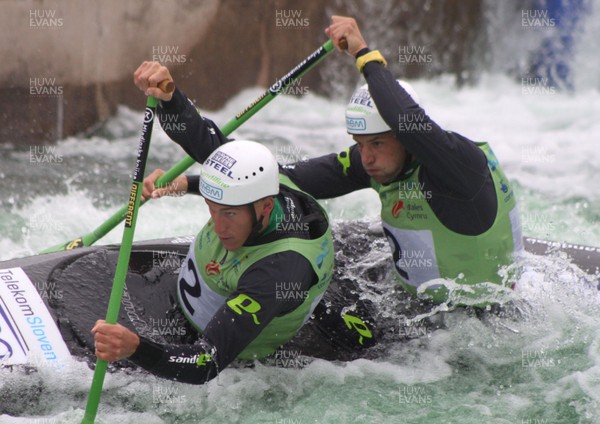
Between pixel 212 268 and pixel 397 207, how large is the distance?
2.89 ft

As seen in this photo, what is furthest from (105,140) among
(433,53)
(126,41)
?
(433,53)

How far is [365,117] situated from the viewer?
4.06 metres

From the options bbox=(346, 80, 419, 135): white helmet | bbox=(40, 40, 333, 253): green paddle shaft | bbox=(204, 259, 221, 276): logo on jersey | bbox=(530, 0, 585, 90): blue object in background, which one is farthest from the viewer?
bbox=(530, 0, 585, 90): blue object in background

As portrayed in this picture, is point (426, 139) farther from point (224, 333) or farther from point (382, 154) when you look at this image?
point (224, 333)

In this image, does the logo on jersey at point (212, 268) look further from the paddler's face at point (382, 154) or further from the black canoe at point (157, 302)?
the paddler's face at point (382, 154)

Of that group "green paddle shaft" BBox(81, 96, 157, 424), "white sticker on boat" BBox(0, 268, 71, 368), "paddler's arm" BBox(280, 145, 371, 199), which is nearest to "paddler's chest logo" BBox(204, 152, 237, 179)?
"green paddle shaft" BBox(81, 96, 157, 424)

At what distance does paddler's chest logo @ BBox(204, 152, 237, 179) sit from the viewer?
145 inches

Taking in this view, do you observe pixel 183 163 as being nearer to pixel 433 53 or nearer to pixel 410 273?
pixel 410 273

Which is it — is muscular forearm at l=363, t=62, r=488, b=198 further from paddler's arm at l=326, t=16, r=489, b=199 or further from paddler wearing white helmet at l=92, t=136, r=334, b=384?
paddler wearing white helmet at l=92, t=136, r=334, b=384

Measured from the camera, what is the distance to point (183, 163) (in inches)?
186

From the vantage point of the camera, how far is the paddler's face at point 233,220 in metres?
3.69

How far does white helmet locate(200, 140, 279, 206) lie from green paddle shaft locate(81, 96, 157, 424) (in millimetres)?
274

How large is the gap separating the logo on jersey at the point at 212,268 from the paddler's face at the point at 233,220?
→ 171 mm

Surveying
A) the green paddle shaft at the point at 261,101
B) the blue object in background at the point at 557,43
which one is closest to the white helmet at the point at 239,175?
the green paddle shaft at the point at 261,101
